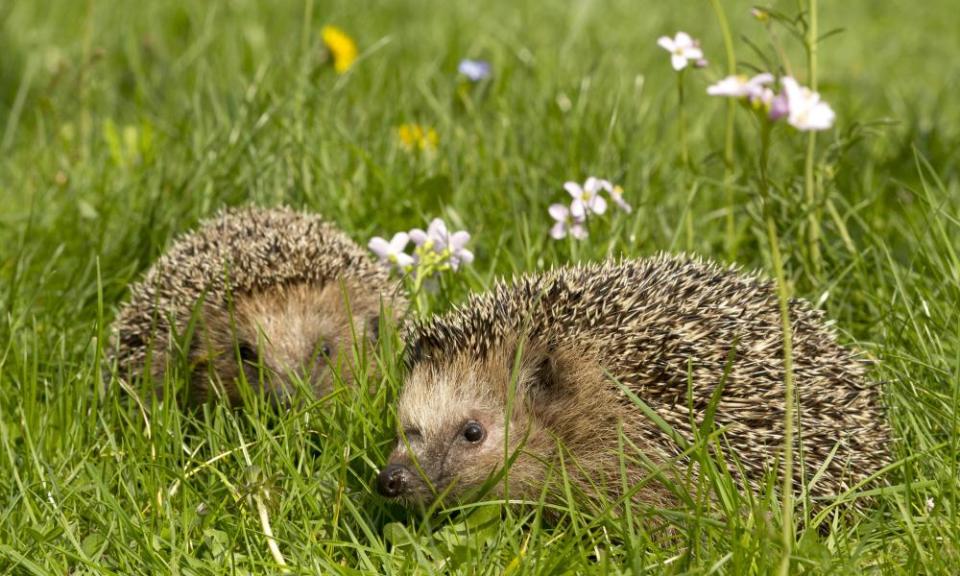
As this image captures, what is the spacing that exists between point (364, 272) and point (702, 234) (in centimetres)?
177

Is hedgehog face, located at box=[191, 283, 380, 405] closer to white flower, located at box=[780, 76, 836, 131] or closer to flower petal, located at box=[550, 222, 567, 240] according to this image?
flower petal, located at box=[550, 222, 567, 240]

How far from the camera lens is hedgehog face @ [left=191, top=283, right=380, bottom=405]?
199 inches

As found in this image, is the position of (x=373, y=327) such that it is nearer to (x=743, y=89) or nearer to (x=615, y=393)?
(x=615, y=393)

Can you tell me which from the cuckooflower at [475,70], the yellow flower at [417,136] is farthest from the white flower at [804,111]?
the cuckooflower at [475,70]

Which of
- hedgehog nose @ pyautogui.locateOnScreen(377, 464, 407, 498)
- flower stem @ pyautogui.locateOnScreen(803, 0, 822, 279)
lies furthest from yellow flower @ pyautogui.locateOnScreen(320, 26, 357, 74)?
hedgehog nose @ pyautogui.locateOnScreen(377, 464, 407, 498)

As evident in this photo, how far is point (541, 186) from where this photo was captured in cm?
611

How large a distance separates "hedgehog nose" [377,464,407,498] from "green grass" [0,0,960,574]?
0.45 ft

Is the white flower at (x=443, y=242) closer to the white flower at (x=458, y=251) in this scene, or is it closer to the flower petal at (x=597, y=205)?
the white flower at (x=458, y=251)

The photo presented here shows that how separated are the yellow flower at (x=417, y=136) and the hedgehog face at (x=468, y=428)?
8.80 feet

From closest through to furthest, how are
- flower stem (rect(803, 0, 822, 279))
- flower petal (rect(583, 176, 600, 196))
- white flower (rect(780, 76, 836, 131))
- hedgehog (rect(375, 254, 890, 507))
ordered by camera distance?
1. white flower (rect(780, 76, 836, 131))
2. hedgehog (rect(375, 254, 890, 507))
3. flower stem (rect(803, 0, 822, 279))
4. flower petal (rect(583, 176, 600, 196))

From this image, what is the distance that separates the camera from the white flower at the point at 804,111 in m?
3.02

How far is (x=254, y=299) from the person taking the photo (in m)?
5.21

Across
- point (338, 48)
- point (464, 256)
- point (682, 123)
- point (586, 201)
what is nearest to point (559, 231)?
point (586, 201)

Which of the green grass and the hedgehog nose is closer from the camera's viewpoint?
the green grass
